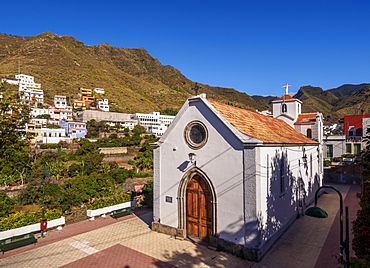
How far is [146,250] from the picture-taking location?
11242 millimetres

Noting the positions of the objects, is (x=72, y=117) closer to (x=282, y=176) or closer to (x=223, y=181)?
(x=223, y=181)

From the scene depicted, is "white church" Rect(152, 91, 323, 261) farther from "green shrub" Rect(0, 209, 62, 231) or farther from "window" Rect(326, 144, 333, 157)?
"window" Rect(326, 144, 333, 157)

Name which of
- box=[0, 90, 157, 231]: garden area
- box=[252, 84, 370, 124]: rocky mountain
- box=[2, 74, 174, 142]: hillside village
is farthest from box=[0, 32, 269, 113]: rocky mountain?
box=[0, 90, 157, 231]: garden area

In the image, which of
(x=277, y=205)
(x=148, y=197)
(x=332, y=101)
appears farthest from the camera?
(x=332, y=101)

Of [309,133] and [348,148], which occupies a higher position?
[309,133]

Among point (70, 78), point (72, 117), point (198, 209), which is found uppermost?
point (70, 78)

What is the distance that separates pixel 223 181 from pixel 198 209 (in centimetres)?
233

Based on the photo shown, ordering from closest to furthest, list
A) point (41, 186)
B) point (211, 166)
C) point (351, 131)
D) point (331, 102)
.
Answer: point (211, 166)
point (41, 186)
point (351, 131)
point (331, 102)

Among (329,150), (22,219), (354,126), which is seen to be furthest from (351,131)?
(22,219)

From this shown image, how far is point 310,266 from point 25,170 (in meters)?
33.9

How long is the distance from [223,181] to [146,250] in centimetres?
516

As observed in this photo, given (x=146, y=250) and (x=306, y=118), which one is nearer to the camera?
(x=146, y=250)

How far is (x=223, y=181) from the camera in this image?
11.1 meters

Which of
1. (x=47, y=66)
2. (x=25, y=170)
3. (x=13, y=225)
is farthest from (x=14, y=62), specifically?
(x=13, y=225)
